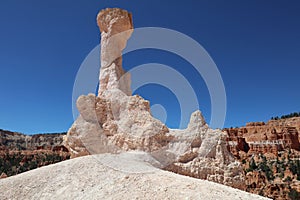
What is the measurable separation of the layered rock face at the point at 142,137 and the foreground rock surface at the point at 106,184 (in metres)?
1.93

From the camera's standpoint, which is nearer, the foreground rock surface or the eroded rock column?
the foreground rock surface

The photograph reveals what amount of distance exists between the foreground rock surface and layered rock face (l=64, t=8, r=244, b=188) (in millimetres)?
1930

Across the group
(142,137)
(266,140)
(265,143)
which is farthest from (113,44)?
(266,140)

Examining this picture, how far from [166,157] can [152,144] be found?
A: 25.7 inches

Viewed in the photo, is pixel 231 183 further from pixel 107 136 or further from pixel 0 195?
pixel 0 195

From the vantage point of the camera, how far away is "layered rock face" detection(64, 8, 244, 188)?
28.4 ft

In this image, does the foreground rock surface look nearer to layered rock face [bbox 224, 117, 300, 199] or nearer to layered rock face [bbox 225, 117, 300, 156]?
layered rock face [bbox 224, 117, 300, 199]

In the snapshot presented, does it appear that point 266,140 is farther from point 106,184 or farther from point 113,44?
point 106,184

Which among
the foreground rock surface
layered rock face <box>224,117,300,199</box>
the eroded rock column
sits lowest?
the foreground rock surface

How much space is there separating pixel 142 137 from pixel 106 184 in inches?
129

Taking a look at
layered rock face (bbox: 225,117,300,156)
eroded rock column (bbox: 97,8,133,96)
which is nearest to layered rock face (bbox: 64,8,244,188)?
eroded rock column (bbox: 97,8,133,96)

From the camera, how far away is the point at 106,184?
6.02 m

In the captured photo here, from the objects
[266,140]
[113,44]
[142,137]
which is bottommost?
[142,137]

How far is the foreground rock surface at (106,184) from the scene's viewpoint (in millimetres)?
5371
